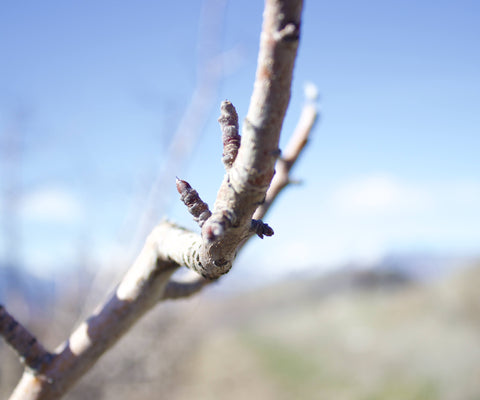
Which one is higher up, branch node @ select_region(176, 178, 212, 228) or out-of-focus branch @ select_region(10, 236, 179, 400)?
branch node @ select_region(176, 178, 212, 228)

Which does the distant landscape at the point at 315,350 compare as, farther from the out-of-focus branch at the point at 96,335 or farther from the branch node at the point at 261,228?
the branch node at the point at 261,228

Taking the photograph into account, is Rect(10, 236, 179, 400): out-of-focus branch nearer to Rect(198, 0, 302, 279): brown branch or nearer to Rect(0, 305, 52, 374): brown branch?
Rect(0, 305, 52, 374): brown branch

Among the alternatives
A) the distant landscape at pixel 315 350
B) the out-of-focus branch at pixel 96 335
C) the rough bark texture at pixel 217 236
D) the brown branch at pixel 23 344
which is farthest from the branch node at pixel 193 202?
the distant landscape at pixel 315 350

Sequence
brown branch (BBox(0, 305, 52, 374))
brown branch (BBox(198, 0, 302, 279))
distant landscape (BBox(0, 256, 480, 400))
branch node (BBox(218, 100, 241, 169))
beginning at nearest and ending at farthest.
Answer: brown branch (BBox(198, 0, 302, 279)) < branch node (BBox(218, 100, 241, 169)) < brown branch (BBox(0, 305, 52, 374)) < distant landscape (BBox(0, 256, 480, 400))

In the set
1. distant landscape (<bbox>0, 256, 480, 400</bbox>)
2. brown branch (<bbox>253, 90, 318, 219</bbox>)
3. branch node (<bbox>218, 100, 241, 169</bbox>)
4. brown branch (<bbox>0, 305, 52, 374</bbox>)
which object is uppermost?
branch node (<bbox>218, 100, 241, 169</bbox>)

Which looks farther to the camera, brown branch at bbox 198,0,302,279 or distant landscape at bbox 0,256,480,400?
distant landscape at bbox 0,256,480,400

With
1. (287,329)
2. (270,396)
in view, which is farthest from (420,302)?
(270,396)

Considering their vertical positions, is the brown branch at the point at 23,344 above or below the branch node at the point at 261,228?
below

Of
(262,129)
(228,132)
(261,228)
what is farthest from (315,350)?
(262,129)

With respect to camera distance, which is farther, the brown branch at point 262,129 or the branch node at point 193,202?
the branch node at point 193,202

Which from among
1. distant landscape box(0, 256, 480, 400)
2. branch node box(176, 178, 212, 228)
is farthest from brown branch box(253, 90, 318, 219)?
distant landscape box(0, 256, 480, 400)

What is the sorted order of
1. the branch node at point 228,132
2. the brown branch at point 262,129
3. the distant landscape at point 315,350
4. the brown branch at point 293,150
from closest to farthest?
the brown branch at point 262,129 → the branch node at point 228,132 → the brown branch at point 293,150 → the distant landscape at point 315,350
